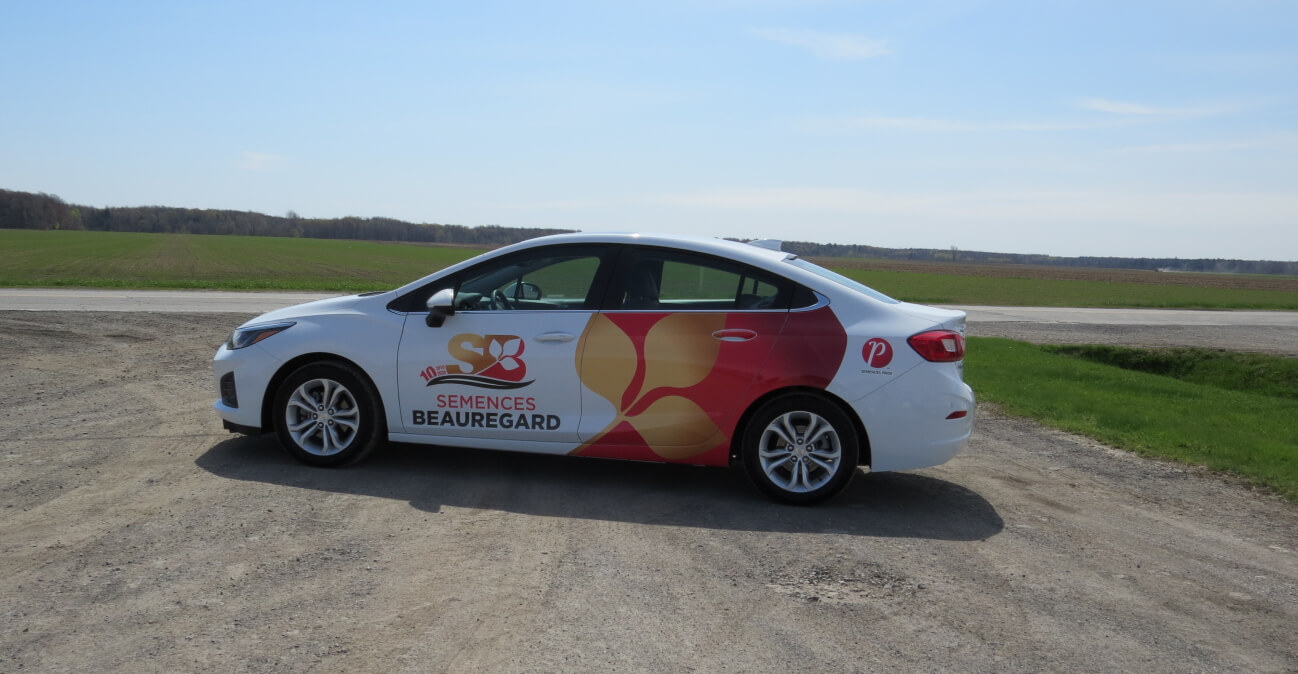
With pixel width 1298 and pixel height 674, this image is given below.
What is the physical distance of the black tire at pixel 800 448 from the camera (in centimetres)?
575

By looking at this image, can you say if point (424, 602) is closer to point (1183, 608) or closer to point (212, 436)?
point (1183, 608)

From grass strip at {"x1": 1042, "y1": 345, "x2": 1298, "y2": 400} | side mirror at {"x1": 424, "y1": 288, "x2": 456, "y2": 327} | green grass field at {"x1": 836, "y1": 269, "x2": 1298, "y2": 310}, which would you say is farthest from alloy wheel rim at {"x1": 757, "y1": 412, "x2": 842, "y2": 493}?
green grass field at {"x1": 836, "y1": 269, "x2": 1298, "y2": 310}

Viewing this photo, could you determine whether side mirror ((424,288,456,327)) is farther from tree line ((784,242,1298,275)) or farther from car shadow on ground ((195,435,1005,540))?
tree line ((784,242,1298,275))

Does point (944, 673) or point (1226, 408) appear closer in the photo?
point (944, 673)

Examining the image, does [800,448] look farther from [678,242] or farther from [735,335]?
[678,242]

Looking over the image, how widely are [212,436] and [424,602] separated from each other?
12.8 ft

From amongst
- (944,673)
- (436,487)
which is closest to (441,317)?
(436,487)

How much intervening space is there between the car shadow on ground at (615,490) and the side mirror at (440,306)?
1.01 metres

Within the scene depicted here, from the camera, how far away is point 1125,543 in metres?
5.33

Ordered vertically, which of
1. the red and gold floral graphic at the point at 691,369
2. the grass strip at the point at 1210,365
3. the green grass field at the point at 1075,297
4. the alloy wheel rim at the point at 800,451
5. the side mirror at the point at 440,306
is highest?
the side mirror at the point at 440,306

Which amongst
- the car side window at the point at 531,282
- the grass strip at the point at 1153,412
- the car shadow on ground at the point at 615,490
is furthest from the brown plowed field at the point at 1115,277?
the car side window at the point at 531,282

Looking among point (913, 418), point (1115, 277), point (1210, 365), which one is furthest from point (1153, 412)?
point (1115, 277)

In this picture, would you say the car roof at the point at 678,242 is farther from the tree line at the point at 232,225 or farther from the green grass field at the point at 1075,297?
the tree line at the point at 232,225

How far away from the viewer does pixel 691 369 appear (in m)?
5.90
